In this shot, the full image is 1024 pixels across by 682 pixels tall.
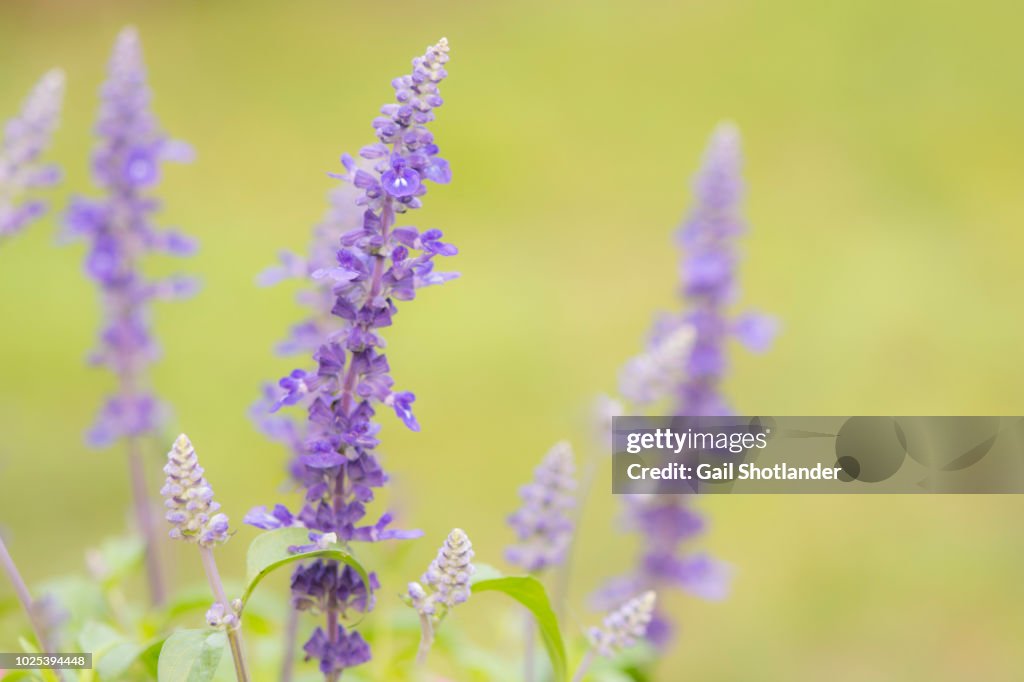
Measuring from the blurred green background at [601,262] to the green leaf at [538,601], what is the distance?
50 centimetres

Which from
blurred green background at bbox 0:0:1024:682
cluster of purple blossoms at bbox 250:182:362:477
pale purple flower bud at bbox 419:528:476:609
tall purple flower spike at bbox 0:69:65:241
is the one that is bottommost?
pale purple flower bud at bbox 419:528:476:609

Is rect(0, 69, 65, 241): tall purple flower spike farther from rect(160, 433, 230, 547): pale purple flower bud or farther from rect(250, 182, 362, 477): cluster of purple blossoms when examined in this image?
rect(160, 433, 230, 547): pale purple flower bud

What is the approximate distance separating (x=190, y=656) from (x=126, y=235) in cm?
79

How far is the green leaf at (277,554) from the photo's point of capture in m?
0.76

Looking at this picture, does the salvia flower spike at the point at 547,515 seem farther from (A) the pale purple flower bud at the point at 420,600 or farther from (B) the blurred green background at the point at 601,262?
(B) the blurred green background at the point at 601,262

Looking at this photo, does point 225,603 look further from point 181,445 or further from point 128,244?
point 128,244

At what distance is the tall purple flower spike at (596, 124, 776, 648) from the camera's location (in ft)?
5.23

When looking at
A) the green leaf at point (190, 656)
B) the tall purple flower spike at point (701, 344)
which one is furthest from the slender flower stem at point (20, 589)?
the tall purple flower spike at point (701, 344)

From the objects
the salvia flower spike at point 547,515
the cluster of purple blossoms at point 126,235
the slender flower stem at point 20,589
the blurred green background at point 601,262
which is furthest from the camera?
the blurred green background at point 601,262

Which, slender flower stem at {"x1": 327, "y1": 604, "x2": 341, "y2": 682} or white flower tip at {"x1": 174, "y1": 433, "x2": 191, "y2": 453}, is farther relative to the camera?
slender flower stem at {"x1": 327, "y1": 604, "x2": 341, "y2": 682}

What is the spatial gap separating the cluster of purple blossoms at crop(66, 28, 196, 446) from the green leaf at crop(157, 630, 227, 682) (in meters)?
0.72

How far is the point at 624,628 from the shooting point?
917mm

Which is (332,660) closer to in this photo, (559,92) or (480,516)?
(480,516)

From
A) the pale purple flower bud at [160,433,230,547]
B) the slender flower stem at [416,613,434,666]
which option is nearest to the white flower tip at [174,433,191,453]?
the pale purple flower bud at [160,433,230,547]
